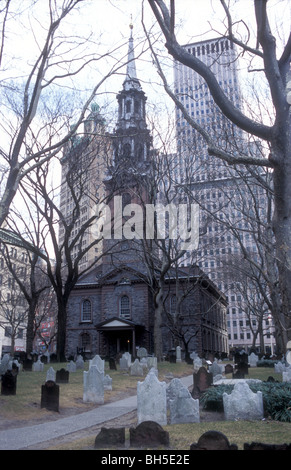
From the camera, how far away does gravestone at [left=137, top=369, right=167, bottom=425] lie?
7.85m

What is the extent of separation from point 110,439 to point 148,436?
1.76ft

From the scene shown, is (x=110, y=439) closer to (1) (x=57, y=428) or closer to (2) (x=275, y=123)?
(1) (x=57, y=428)

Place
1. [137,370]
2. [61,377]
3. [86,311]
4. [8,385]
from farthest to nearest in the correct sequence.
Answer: [86,311]
[137,370]
[61,377]
[8,385]

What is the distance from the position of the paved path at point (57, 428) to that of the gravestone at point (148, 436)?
1817mm

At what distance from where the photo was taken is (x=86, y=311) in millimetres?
44188

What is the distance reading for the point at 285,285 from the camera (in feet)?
22.4

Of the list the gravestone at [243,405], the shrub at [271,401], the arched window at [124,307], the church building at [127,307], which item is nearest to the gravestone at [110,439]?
the gravestone at [243,405]

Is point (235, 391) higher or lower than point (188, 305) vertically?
lower

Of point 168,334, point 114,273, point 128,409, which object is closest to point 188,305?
point 168,334

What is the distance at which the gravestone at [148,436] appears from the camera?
5.64 metres

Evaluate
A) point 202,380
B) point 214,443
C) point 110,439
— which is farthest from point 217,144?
point 214,443

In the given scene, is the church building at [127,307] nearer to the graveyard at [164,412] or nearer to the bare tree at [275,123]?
the graveyard at [164,412]
